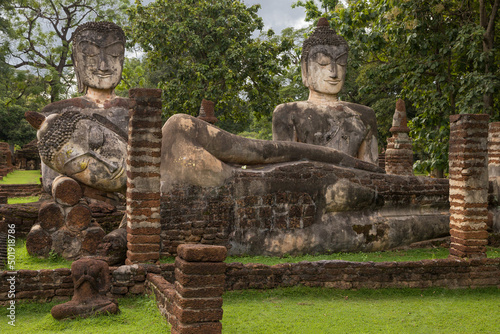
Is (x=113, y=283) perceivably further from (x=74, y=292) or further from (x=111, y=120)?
(x=111, y=120)

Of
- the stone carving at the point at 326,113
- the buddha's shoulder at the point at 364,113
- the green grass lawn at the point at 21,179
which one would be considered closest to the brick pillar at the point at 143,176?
the stone carving at the point at 326,113

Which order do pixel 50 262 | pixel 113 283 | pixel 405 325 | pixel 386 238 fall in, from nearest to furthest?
pixel 405 325, pixel 113 283, pixel 50 262, pixel 386 238

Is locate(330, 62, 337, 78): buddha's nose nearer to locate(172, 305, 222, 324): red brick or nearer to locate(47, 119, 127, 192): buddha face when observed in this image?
locate(47, 119, 127, 192): buddha face

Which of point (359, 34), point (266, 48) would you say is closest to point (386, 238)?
point (359, 34)

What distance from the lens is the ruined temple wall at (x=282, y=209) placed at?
708 cm

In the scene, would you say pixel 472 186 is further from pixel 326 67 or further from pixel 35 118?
pixel 35 118

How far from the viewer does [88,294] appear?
17.2ft

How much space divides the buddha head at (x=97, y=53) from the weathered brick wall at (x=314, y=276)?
4.00m

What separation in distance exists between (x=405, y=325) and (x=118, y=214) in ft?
14.4

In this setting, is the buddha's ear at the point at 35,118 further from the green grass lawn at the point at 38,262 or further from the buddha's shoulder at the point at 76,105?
the green grass lawn at the point at 38,262

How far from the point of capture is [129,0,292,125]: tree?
17125mm

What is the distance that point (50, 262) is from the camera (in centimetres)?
671

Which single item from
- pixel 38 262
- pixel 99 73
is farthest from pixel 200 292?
pixel 99 73

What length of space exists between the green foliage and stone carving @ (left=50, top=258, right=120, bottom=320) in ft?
4.10
